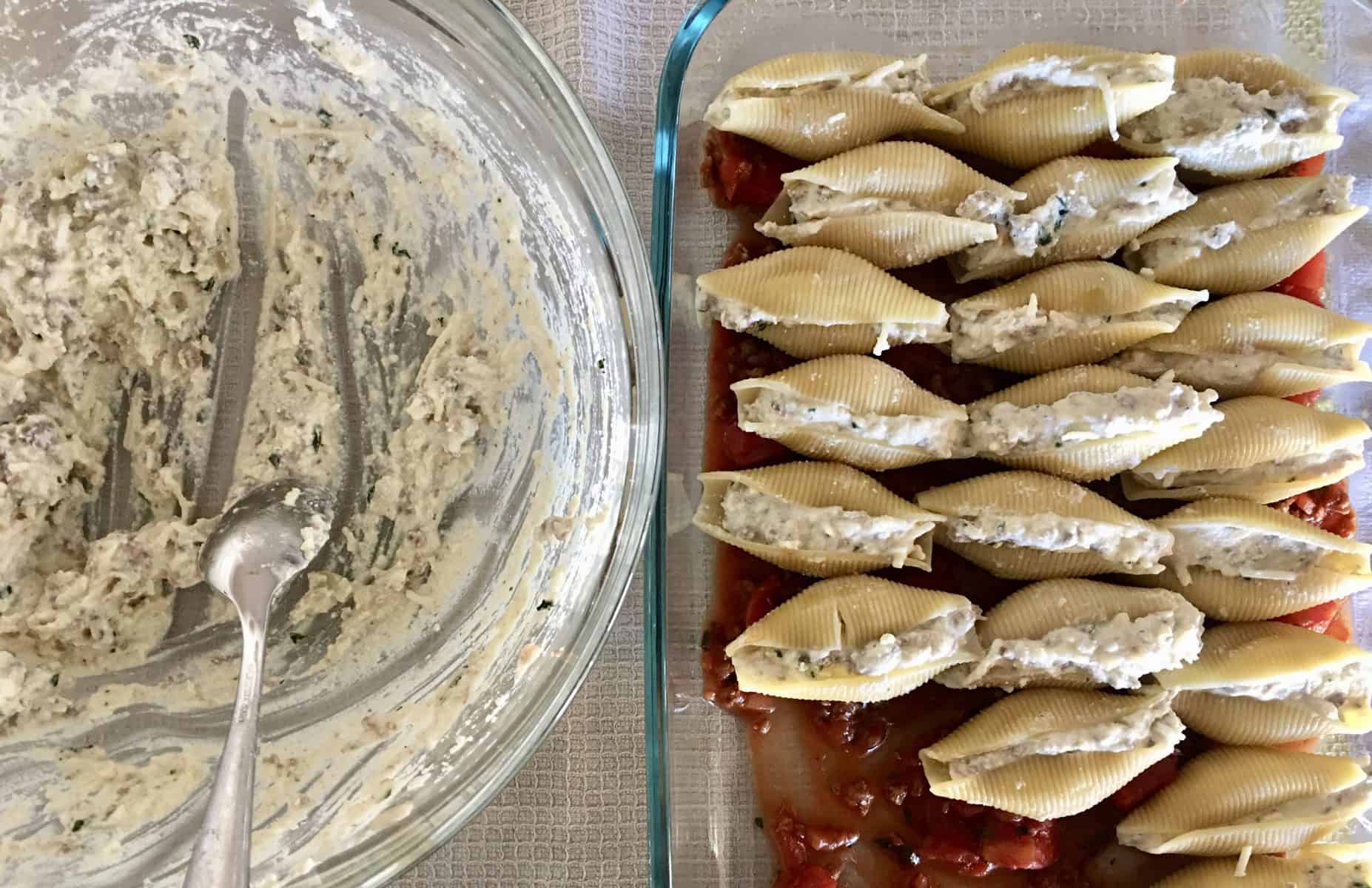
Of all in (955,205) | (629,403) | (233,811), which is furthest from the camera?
(955,205)

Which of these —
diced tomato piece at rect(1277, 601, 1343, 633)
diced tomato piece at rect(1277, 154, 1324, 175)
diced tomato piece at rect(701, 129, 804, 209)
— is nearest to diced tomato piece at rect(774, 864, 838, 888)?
diced tomato piece at rect(1277, 601, 1343, 633)

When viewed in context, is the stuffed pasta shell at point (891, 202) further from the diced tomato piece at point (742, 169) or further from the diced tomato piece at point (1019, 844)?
the diced tomato piece at point (1019, 844)

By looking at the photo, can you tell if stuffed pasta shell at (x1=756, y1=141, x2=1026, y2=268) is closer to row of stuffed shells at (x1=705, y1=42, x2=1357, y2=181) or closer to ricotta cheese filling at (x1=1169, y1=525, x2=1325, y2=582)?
row of stuffed shells at (x1=705, y1=42, x2=1357, y2=181)

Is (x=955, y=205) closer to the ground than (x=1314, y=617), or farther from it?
farther from it

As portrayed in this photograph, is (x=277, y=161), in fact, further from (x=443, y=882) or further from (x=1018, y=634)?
(x=1018, y=634)

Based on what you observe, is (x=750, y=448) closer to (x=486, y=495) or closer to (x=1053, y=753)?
(x=486, y=495)

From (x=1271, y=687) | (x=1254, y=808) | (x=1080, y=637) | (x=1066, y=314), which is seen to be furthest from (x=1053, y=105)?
(x=1254, y=808)
